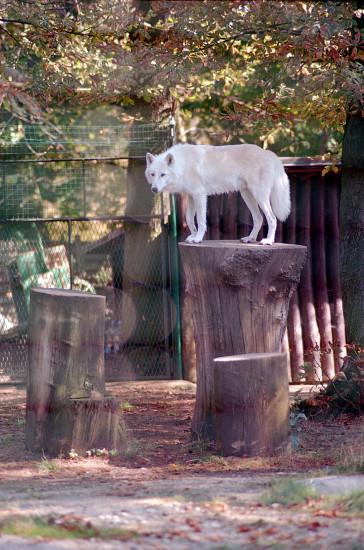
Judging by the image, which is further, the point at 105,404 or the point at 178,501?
the point at 105,404

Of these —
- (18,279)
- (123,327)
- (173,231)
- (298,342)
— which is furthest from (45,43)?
(298,342)

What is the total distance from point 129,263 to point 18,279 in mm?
1691

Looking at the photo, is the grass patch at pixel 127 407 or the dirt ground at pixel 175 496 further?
the grass patch at pixel 127 407

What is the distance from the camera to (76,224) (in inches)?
400

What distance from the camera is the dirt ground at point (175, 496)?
3189mm

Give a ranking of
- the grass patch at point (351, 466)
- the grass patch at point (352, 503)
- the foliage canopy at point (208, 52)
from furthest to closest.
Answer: the foliage canopy at point (208, 52) → the grass patch at point (351, 466) → the grass patch at point (352, 503)

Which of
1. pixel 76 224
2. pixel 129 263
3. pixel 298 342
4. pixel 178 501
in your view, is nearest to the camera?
pixel 178 501

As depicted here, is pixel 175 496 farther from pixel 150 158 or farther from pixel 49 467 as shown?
pixel 150 158

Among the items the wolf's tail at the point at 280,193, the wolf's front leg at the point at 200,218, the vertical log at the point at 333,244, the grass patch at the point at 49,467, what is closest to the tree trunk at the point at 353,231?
the wolf's tail at the point at 280,193

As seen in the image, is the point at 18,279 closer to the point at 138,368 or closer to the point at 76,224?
the point at 76,224

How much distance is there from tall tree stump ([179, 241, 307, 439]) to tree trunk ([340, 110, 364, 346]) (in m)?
→ 1.19

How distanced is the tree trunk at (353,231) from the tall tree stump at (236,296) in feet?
3.90

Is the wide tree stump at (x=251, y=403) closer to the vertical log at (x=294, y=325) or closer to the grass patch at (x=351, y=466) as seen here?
the grass patch at (x=351, y=466)

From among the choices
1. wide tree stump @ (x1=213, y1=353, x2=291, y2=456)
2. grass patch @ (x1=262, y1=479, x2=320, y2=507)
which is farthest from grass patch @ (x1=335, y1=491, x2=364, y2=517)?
wide tree stump @ (x1=213, y1=353, x2=291, y2=456)
